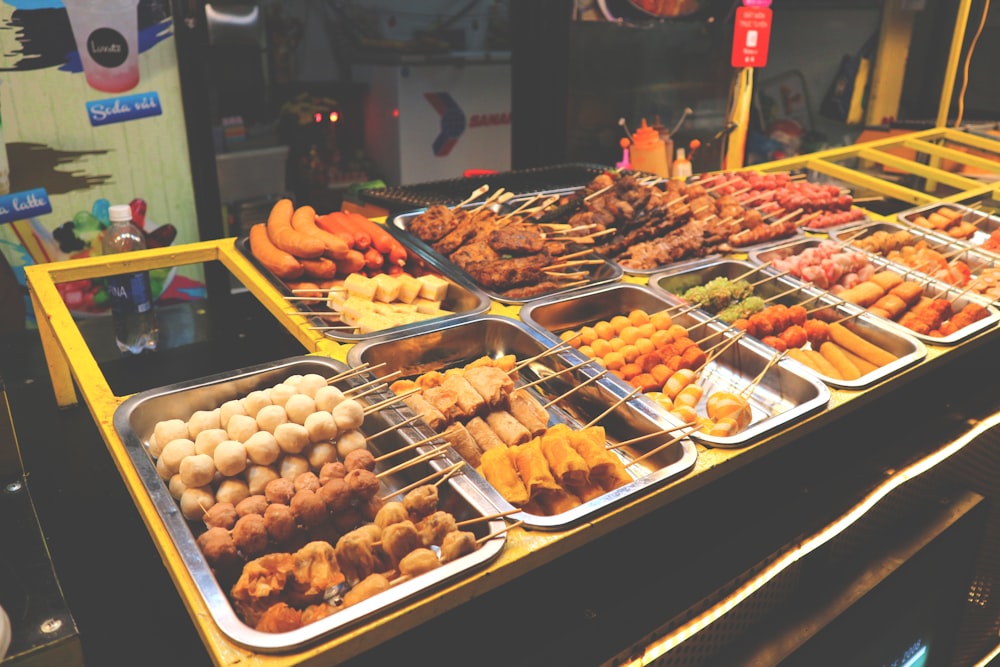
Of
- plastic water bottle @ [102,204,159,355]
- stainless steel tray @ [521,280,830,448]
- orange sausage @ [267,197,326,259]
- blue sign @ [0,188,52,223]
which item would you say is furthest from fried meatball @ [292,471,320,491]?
blue sign @ [0,188,52,223]

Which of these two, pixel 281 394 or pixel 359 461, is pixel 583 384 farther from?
pixel 281 394

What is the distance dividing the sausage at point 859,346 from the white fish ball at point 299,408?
193 centimetres

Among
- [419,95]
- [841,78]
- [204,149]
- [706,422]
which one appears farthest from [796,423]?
[841,78]

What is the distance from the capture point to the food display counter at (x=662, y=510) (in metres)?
1.54

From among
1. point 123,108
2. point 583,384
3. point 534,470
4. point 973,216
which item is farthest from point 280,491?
point 973,216

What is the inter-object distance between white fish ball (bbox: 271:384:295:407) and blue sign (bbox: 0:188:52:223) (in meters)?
3.20

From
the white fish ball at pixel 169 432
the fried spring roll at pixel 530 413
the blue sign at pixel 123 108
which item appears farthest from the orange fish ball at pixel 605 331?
the blue sign at pixel 123 108

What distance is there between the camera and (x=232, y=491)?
1659 millimetres

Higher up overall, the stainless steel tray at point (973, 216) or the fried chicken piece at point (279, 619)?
the stainless steel tray at point (973, 216)

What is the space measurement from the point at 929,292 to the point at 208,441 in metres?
2.86

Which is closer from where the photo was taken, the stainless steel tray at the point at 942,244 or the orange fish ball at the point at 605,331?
the orange fish ball at the point at 605,331

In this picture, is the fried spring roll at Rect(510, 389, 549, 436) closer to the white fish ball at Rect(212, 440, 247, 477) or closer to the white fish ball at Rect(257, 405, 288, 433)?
the white fish ball at Rect(257, 405, 288, 433)

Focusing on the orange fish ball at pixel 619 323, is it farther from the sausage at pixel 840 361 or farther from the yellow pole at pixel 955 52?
the yellow pole at pixel 955 52

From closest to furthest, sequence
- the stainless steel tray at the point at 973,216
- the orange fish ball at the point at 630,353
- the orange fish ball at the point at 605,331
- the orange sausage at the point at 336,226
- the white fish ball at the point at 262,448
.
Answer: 1. the white fish ball at the point at 262,448
2. the orange fish ball at the point at 630,353
3. the orange fish ball at the point at 605,331
4. the orange sausage at the point at 336,226
5. the stainless steel tray at the point at 973,216
